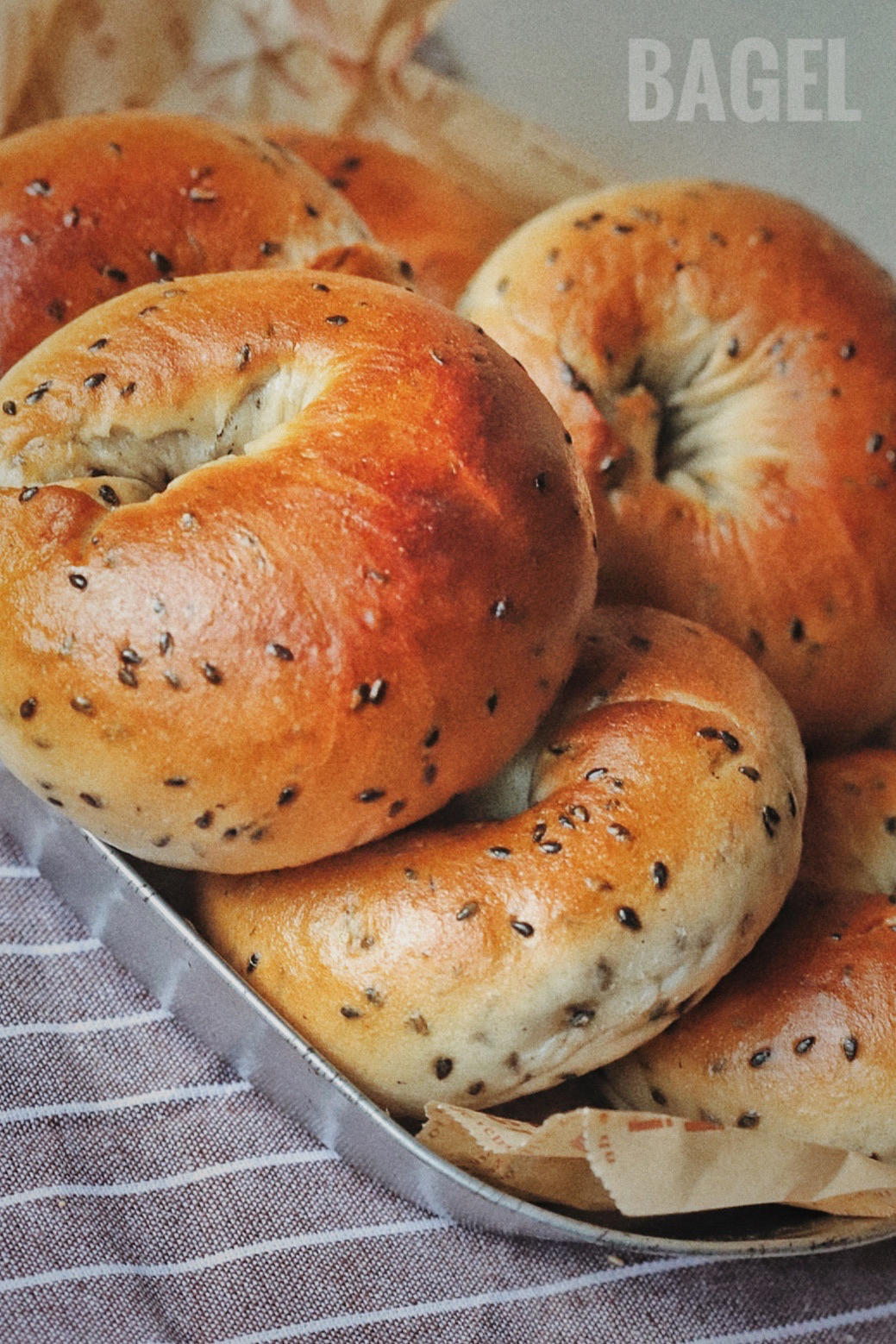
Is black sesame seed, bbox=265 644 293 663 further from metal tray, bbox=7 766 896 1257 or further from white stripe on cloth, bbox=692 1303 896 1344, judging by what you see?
white stripe on cloth, bbox=692 1303 896 1344

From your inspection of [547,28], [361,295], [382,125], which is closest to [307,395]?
[361,295]

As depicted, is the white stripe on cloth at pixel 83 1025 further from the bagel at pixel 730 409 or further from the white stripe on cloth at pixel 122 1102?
the bagel at pixel 730 409

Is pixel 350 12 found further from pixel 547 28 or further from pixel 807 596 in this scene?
pixel 807 596

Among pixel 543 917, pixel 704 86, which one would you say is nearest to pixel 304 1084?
pixel 543 917

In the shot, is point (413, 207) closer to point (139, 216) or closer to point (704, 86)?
point (139, 216)

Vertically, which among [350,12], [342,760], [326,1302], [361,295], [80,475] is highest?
[350,12]

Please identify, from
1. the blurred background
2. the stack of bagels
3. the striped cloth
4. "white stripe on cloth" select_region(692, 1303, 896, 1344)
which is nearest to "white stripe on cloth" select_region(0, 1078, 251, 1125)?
the striped cloth
